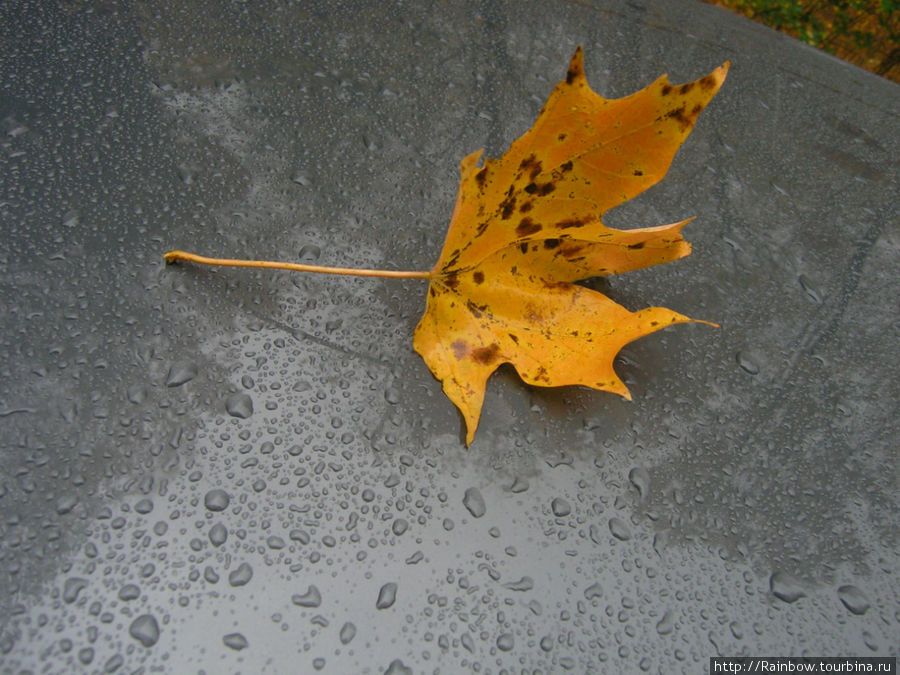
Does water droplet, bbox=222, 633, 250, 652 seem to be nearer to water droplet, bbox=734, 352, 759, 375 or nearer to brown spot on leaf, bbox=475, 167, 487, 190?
brown spot on leaf, bbox=475, 167, 487, 190

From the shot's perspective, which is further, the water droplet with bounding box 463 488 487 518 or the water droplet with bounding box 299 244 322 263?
the water droplet with bounding box 299 244 322 263

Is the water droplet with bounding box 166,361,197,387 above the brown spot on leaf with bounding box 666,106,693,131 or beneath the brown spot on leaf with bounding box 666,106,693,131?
beneath

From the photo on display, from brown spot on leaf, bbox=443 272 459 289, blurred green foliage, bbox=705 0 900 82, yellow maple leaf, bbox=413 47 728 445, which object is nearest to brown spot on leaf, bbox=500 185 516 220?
yellow maple leaf, bbox=413 47 728 445

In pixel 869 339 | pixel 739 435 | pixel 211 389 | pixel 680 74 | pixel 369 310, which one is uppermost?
pixel 680 74

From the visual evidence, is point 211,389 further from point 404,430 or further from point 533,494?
point 533,494

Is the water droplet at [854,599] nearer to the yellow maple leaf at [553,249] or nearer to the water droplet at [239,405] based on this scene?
the yellow maple leaf at [553,249]

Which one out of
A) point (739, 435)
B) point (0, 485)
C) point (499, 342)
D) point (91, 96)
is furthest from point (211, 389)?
point (739, 435)
